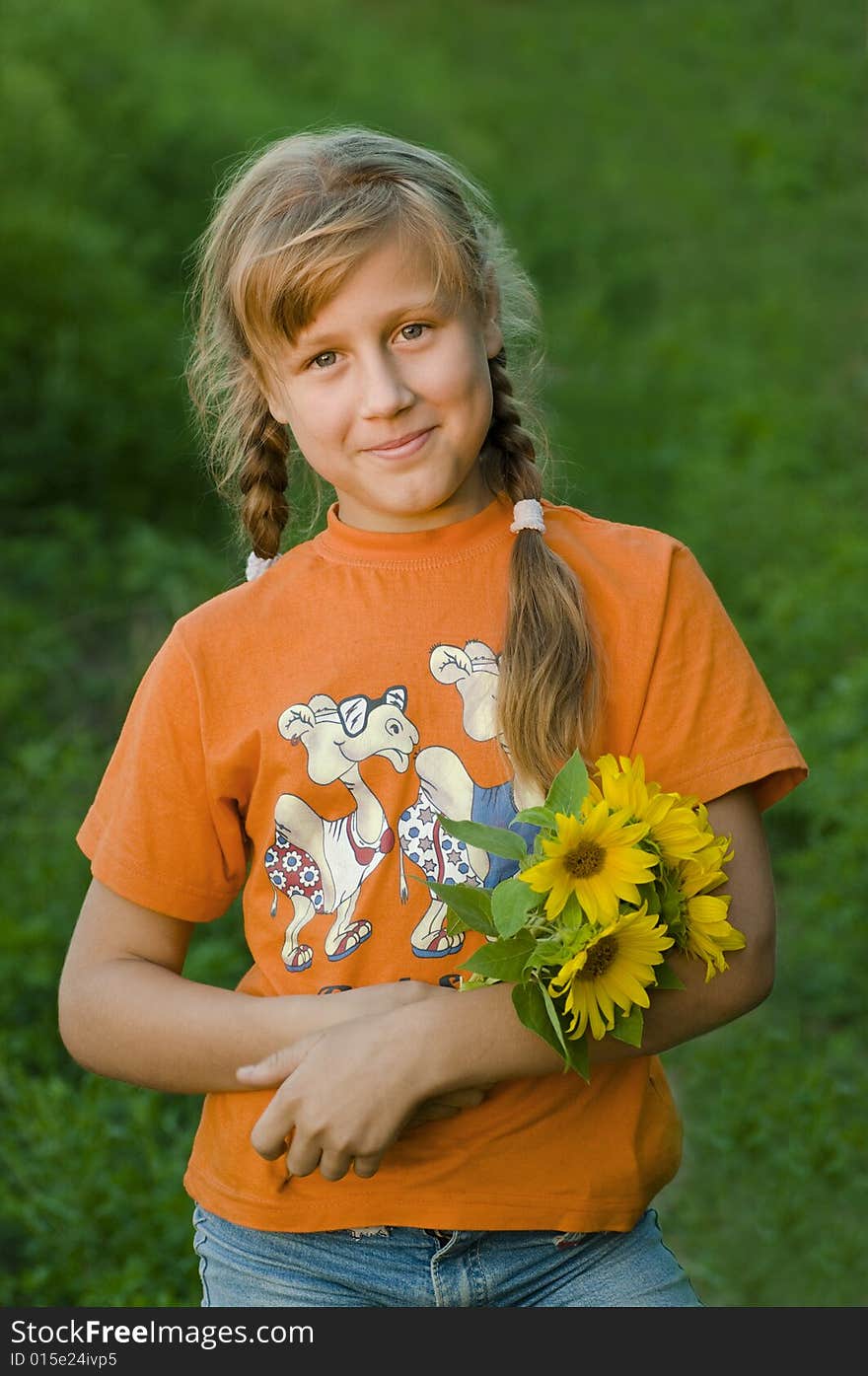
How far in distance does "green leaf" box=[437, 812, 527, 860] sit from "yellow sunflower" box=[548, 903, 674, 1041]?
122 millimetres

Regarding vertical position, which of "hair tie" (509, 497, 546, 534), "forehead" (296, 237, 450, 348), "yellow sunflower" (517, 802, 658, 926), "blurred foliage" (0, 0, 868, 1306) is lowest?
"blurred foliage" (0, 0, 868, 1306)

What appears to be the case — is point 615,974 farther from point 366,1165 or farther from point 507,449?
point 507,449

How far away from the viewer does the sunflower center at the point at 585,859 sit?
5.33ft

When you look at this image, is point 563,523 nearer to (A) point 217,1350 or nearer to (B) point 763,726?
(B) point 763,726

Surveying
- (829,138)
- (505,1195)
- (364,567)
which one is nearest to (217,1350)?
(505,1195)

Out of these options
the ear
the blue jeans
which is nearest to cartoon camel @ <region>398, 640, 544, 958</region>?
the blue jeans

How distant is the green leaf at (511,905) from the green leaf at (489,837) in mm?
36

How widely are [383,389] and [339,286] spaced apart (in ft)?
0.41

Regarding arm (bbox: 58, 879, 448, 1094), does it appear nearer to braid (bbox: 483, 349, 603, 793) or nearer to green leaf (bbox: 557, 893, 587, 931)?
green leaf (bbox: 557, 893, 587, 931)

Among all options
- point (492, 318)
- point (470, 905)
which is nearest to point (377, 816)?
point (470, 905)

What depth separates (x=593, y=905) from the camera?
63.5 inches

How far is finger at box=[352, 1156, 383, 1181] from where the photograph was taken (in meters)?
1.72

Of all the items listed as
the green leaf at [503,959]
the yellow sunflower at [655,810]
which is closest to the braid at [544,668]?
the yellow sunflower at [655,810]

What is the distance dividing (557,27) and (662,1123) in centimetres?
1461
